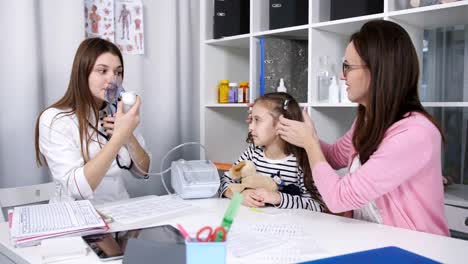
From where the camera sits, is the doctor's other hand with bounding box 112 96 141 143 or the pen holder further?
the doctor's other hand with bounding box 112 96 141 143

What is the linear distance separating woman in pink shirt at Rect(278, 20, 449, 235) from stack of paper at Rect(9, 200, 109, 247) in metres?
0.62

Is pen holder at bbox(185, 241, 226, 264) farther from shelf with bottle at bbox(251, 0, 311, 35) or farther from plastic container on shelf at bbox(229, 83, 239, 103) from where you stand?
plastic container on shelf at bbox(229, 83, 239, 103)

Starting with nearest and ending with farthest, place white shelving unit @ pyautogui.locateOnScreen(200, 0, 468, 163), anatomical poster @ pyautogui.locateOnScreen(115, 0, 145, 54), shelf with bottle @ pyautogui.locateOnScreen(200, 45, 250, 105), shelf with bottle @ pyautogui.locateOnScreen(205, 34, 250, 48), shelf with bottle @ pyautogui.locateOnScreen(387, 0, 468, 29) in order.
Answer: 1. shelf with bottle @ pyautogui.locateOnScreen(387, 0, 468, 29)
2. white shelving unit @ pyautogui.locateOnScreen(200, 0, 468, 163)
3. anatomical poster @ pyautogui.locateOnScreen(115, 0, 145, 54)
4. shelf with bottle @ pyautogui.locateOnScreen(205, 34, 250, 48)
5. shelf with bottle @ pyautogui.locateOnScreen(200, 45, 250, 105)

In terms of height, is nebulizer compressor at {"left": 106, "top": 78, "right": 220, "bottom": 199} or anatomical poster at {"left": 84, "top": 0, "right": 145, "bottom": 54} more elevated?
anatomical poster at {"left": 84, "top": 0, "right": 145, "bottom": 54}

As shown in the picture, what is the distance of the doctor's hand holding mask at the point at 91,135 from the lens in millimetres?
1417

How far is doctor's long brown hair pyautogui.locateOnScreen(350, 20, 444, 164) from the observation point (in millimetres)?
1140

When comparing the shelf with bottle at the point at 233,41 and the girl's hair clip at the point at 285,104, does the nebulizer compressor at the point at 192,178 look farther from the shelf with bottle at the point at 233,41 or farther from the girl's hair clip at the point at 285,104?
the shelf with bottle at the point at 233,41

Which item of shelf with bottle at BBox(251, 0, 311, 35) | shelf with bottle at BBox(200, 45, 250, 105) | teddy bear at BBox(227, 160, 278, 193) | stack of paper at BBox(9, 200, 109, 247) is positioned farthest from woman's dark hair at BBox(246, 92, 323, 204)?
shelf with bottle at BBox(200, 45, 250, 105)

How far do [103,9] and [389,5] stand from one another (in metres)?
1.33

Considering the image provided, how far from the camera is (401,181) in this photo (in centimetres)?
109

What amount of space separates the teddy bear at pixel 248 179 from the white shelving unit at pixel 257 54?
0.60 metres

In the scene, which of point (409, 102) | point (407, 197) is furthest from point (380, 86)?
point (407, 197)

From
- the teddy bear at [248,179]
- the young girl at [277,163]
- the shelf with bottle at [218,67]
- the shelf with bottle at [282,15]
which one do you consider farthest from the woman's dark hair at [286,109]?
the shelf with bottle at [218,67]

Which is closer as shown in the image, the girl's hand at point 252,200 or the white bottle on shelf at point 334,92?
the girl's hand at point 252,200
